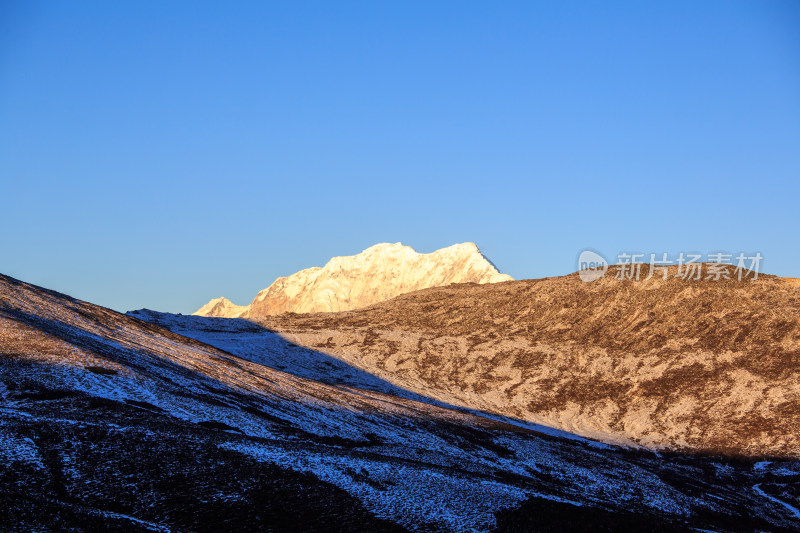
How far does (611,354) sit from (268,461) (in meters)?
82.6

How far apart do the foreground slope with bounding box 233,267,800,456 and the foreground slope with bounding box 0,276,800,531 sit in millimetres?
12582

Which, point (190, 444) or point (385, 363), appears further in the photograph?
point (385, 363)

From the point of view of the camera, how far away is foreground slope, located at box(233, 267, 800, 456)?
8794 cm

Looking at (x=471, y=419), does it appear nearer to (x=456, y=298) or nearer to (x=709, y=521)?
(x=709, y=521)

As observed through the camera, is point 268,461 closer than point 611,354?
Yes

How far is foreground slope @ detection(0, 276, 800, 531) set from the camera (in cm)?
3275

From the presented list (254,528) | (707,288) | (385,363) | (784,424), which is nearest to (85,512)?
(254,528)

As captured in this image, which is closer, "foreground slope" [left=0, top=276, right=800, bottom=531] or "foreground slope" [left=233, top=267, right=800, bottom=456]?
"foreground slope" [left=0, top=276, right=800, bottom=531]

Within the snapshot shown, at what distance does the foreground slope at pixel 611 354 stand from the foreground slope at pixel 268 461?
12582 mm

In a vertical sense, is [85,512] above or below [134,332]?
below

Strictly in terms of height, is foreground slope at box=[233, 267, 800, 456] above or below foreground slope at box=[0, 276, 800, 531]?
above

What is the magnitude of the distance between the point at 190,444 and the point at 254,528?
38.1 ft

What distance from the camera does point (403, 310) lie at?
145750 mm

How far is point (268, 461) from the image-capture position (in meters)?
40.7
